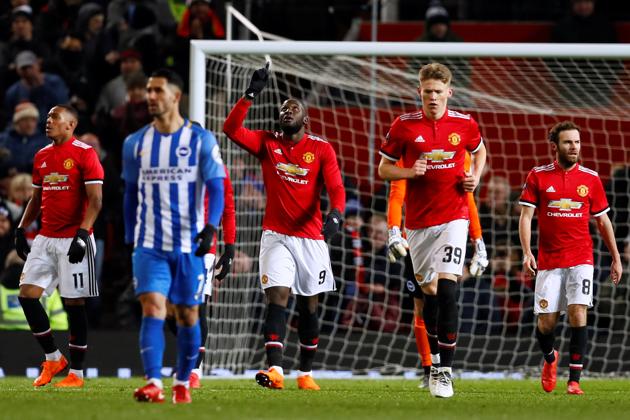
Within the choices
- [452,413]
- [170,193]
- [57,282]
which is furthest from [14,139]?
[452,413]

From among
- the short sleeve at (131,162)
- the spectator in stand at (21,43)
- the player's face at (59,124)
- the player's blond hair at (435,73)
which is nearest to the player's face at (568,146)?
the player's blond hair at (435,73)

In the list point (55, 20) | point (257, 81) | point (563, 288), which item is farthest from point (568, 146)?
point (55, 20)

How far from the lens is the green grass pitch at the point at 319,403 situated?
7.15m

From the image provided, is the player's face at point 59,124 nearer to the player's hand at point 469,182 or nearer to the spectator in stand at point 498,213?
the player's hand at point 469,182

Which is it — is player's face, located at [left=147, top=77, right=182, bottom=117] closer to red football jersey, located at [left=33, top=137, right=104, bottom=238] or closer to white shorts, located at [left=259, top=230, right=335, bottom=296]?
red football jersey, located at [left=33, top=137, right=104, bottom=238]

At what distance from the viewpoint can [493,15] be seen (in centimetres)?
1800

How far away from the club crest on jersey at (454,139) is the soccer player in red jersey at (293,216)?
3.38 ft

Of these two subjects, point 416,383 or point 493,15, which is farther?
point 493,15

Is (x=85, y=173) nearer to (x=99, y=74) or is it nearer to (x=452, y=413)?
(x=452, y=413)

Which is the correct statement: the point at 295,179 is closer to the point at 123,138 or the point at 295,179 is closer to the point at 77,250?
the point at 77,250

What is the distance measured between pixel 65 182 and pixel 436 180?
109 inches

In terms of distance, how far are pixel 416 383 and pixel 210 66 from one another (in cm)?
415

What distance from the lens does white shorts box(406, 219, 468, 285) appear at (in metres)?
9.08

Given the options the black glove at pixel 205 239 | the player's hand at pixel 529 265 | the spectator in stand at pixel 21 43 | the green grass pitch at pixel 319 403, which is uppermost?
the spectator in stand at pixel 21 43
